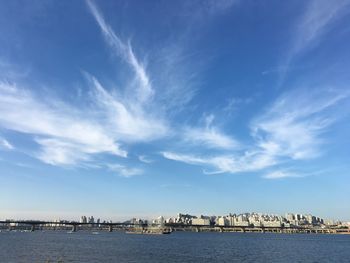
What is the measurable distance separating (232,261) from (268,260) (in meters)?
10.7

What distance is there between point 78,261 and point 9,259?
52.4 feet

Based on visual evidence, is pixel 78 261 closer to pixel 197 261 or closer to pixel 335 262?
pixel 197 261

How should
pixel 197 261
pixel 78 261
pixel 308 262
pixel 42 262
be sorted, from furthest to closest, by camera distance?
pixel 308 262 < pixel 197 261 < pixel 78 261 < pixel 42 262

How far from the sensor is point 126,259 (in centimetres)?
8838

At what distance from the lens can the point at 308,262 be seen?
304ft

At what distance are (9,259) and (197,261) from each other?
43667 millimetres

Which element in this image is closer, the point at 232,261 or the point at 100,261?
the point at 100,261

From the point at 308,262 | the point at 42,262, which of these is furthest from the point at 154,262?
the point at 308,262

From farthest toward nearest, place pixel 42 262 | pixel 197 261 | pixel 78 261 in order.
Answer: pixel 197 261 < pixel 78 261 < pixel 42 262

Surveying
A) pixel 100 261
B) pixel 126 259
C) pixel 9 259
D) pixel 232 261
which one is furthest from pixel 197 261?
pixel 9 259

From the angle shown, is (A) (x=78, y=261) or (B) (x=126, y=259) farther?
(B) (x=126, y=259)

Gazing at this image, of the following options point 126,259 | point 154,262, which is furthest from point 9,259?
point 154,262

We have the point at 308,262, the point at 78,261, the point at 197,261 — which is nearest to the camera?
the point at 78,261

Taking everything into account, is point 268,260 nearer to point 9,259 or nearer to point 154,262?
point 154,262
